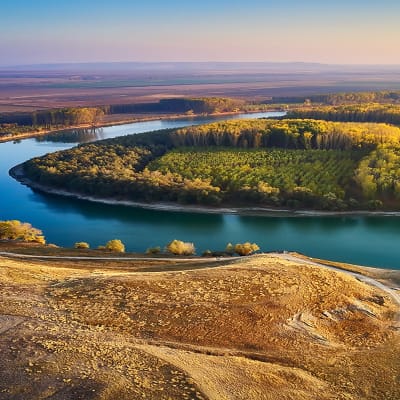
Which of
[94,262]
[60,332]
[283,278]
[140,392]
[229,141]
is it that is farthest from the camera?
[229,141]

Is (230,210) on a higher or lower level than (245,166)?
lower

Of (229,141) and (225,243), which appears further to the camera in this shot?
(229,141)

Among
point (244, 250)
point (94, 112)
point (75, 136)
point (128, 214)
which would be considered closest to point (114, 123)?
point (94, 112)

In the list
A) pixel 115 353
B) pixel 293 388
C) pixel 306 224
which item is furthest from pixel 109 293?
pixel 306 224

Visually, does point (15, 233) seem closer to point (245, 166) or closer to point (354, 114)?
point (245, 166)

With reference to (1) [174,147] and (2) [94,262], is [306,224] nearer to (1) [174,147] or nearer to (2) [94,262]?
(2) [94,262]

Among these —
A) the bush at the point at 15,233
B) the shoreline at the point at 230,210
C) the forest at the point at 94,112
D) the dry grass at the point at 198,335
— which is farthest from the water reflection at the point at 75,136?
the dry grass at the point at 198,335
